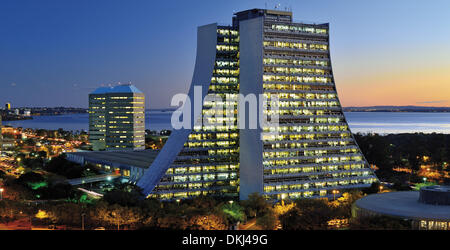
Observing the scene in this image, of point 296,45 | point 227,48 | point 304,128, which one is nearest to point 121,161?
point 227,48

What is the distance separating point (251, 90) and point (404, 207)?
147 ft

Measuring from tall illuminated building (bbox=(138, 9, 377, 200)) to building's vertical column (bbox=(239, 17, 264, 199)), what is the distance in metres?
0.23

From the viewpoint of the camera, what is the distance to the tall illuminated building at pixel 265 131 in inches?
4564

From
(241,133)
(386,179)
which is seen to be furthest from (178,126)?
(386,179)

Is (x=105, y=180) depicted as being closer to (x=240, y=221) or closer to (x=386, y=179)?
(x=240, y=221)

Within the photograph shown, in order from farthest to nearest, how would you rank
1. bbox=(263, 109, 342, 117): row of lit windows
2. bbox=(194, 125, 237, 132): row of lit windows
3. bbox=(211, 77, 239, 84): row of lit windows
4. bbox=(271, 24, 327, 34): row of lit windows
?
bbox=(211, 77, 239, 84): row of lit windows → bbox=(271, 24, 327, 34): row of lit windows → bbox=(263, 109, 342, 117): row of lit windows → bbox=(194, 125, 237, 132): row of lit windows

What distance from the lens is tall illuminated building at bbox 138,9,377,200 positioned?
115938 mm

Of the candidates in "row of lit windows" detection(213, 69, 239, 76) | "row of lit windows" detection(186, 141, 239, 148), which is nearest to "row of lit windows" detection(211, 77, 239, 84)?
"row of lit windows" detection(213, 69, 239, 76)

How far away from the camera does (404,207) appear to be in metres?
86.7

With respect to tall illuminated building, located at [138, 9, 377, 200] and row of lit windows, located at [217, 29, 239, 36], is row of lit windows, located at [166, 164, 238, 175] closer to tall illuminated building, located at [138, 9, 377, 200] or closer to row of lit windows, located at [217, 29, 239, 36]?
tall illuminated building, located at [138, 9, 377, 200]

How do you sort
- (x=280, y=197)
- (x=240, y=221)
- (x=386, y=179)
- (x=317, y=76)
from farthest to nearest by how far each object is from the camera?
(x=386, y=179) → (x=317, y=76) → (x=280, y=197) → (x=240, y=221)

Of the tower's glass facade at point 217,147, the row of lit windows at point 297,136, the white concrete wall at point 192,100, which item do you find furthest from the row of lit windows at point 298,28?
the row of lit windows at point 297,136

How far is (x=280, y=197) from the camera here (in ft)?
381
